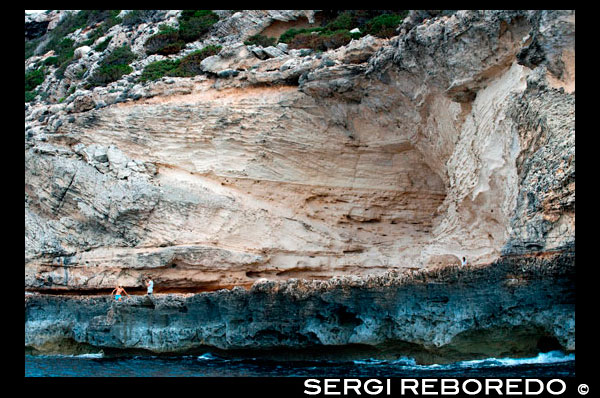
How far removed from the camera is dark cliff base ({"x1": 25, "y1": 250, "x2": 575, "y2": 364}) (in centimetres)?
1105

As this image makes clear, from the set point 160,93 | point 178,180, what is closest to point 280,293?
point 178,180

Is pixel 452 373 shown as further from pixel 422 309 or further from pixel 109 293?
pixel 109 293

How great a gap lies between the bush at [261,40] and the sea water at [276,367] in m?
11.5

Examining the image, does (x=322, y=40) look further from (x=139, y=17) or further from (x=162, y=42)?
(x=139, y=17)

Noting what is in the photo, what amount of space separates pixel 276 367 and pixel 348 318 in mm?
1996

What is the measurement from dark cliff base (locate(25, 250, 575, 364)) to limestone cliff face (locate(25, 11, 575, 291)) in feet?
4.34

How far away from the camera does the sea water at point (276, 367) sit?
37.0 feet

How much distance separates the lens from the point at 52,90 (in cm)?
2380

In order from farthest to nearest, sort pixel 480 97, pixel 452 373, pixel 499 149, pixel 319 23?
1. pixel 319 23
2. pixel 480 97
3. pixel 499 149
4. pixel 452 373

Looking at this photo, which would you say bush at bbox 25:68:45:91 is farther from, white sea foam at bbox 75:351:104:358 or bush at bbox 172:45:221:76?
white sea foam at bbox 75:351:104:358

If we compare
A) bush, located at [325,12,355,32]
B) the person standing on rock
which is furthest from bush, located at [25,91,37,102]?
bush, located at [325,12,355,32]

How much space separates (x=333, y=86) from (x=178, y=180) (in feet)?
15.8

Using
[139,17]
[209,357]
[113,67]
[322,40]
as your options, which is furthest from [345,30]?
[209,357]

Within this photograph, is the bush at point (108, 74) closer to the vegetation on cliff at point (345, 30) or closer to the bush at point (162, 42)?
the bush at point (162, 42)
